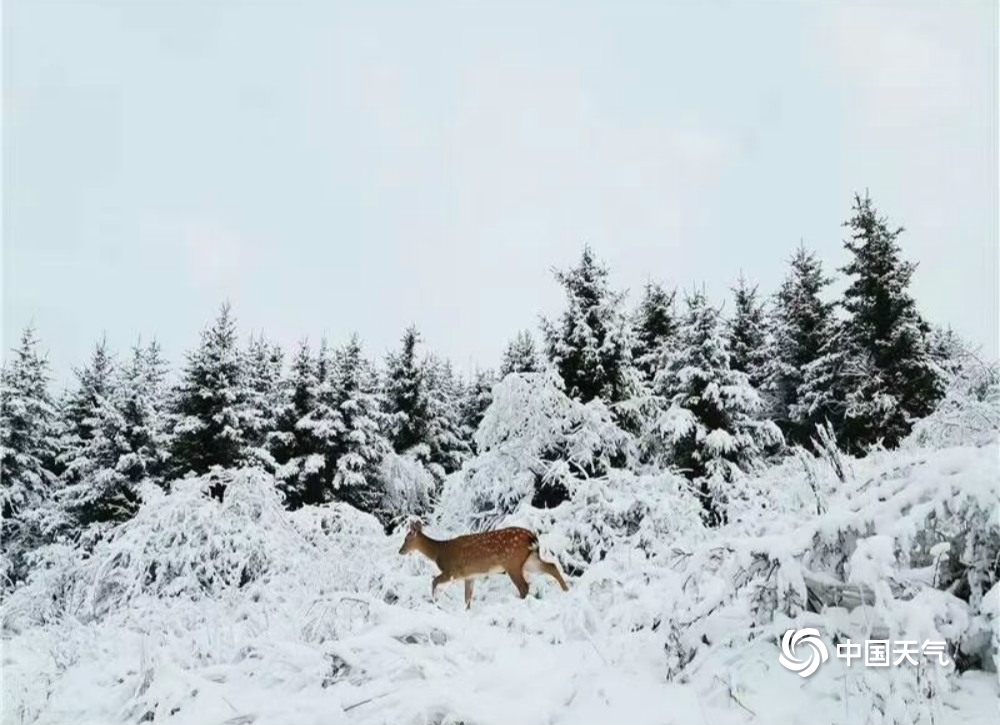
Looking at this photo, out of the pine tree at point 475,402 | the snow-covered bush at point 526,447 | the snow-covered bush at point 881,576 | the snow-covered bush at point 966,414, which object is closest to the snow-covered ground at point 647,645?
the snow-covered bush at point 881,576

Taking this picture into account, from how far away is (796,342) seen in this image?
23.1m

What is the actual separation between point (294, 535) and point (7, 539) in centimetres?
1516

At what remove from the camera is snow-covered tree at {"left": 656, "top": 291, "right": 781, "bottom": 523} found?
14.9 m

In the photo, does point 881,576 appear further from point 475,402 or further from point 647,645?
point 475,402

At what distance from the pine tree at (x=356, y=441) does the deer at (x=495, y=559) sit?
14.2 m

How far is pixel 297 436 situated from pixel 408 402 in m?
4.36

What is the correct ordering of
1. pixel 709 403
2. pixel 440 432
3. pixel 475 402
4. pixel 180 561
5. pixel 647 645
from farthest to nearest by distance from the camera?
pixel 475 402, pixel 440 432, pixel 709 403, pixel 180 561, pixel 647 645

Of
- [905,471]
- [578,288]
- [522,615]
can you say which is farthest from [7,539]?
[905,471]

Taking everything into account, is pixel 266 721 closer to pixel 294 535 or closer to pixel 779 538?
pixel 779 538

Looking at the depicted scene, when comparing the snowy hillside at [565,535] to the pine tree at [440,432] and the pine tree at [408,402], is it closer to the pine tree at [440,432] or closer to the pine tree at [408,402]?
the pine tree at [408,402]

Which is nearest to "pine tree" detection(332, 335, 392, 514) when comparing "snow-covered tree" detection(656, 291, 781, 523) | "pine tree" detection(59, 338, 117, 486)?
"pine tree" detection(59, 338, 117, 486)

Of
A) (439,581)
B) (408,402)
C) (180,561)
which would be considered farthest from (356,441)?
(439,581)

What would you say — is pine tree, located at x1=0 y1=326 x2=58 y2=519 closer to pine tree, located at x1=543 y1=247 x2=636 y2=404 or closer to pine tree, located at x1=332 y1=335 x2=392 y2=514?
pine tree, located at x1=332 y1=335 x2=392 y2=514

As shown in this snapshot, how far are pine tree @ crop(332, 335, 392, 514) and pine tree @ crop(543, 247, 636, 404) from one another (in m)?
9.21
